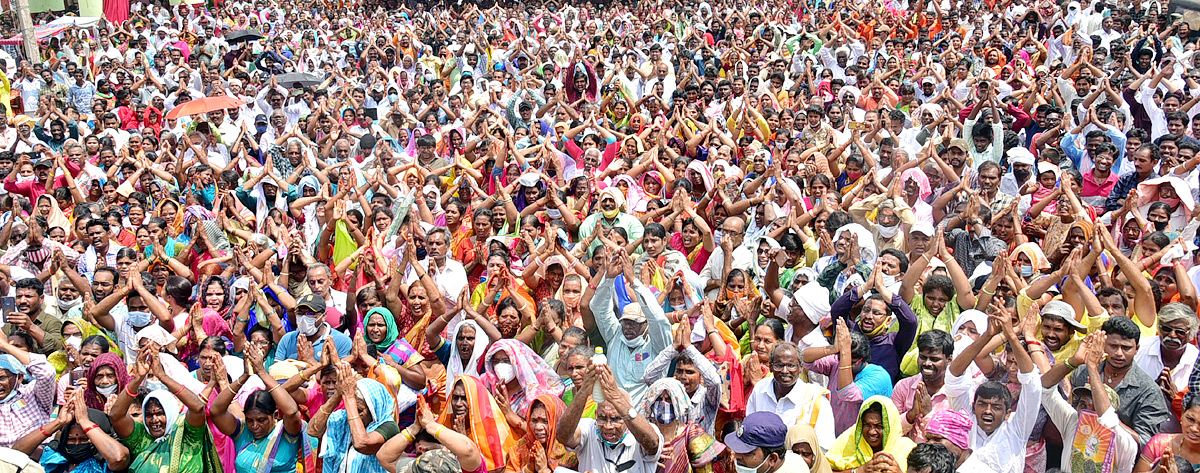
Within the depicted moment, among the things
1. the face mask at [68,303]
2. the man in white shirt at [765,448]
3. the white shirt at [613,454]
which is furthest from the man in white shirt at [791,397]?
the face mask at [68,303]

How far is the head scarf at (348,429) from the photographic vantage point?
15.6 feet

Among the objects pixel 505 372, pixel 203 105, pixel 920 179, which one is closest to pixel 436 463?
pixel 505 372

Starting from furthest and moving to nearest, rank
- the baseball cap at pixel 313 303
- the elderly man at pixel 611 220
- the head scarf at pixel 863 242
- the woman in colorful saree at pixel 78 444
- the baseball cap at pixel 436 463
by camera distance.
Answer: the elderly man at pixel 611 220 < the head scarf at pixel 863 242 < the baseball cap at pixel 313 303 < the woman in colorful saree at pixel 78 444 < the baseball cap at pixel 436 463

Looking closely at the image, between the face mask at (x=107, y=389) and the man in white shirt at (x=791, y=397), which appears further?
the face mask at (x=107, y=389)

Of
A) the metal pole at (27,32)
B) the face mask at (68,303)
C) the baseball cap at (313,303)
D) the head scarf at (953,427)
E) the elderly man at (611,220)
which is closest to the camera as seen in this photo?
the head scarf at (953,427)

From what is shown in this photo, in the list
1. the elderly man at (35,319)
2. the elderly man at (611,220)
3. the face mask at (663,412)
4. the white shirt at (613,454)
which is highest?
the face mask at (663,412)

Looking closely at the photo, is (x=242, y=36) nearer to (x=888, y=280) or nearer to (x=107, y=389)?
(x=107, y=389)

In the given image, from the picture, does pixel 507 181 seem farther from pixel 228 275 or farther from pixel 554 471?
pixel 554 471

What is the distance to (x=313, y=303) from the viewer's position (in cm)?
643

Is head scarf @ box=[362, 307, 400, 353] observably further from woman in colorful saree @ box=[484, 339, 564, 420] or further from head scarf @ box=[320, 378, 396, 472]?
head scarf @ box=[320, 378, 396, 472]

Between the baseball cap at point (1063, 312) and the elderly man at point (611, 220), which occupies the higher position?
the baseball cap at point (1063, 312)

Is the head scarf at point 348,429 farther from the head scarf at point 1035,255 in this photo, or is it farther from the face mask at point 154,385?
the head scarf at point 1035,255

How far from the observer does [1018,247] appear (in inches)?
253

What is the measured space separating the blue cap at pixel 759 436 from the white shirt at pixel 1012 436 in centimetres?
73
